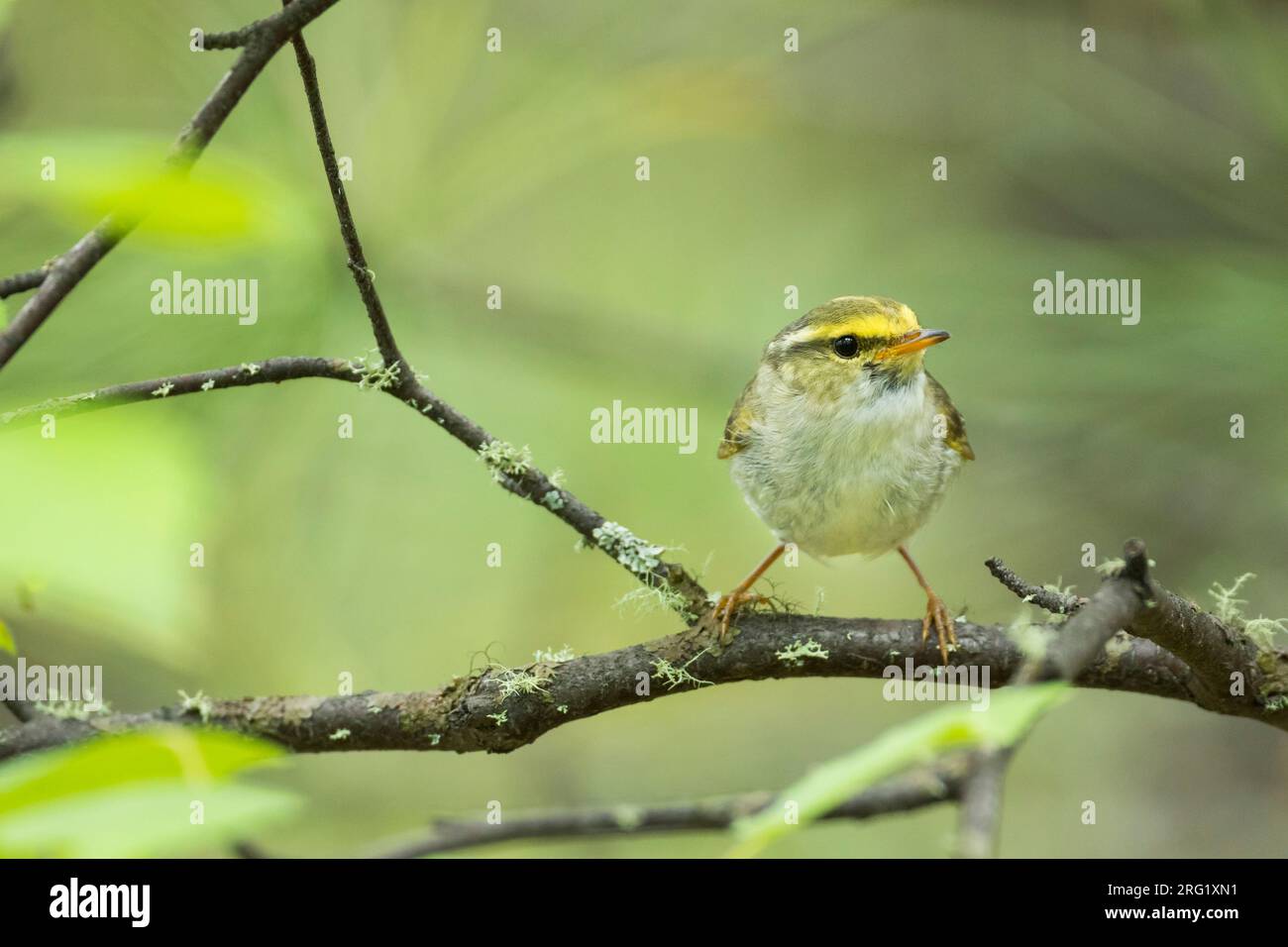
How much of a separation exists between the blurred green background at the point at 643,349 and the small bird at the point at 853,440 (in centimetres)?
26

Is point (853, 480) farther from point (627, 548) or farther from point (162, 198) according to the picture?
point (162, 198)

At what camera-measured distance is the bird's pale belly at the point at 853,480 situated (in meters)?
3.22

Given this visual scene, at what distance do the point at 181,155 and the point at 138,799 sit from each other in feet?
3.35

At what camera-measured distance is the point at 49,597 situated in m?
2.45

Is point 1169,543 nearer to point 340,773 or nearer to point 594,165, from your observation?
point 594,165

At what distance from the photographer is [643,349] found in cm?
446

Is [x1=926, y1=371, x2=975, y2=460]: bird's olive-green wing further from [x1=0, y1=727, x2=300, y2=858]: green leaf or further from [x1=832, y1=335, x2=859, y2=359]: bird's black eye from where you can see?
[x1=0, y1=727, x2=300, y2=858]: green leaf

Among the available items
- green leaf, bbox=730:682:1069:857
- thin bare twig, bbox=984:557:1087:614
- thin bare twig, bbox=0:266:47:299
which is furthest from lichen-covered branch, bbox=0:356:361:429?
green leaf, bbox=730:682:1069:857

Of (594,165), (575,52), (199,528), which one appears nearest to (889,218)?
(575,52)

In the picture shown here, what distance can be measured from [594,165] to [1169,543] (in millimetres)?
3355

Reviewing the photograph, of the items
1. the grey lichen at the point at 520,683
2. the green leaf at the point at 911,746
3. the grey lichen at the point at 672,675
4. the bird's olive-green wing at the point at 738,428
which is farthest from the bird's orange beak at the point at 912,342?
the green leaf at the point at 911,746
